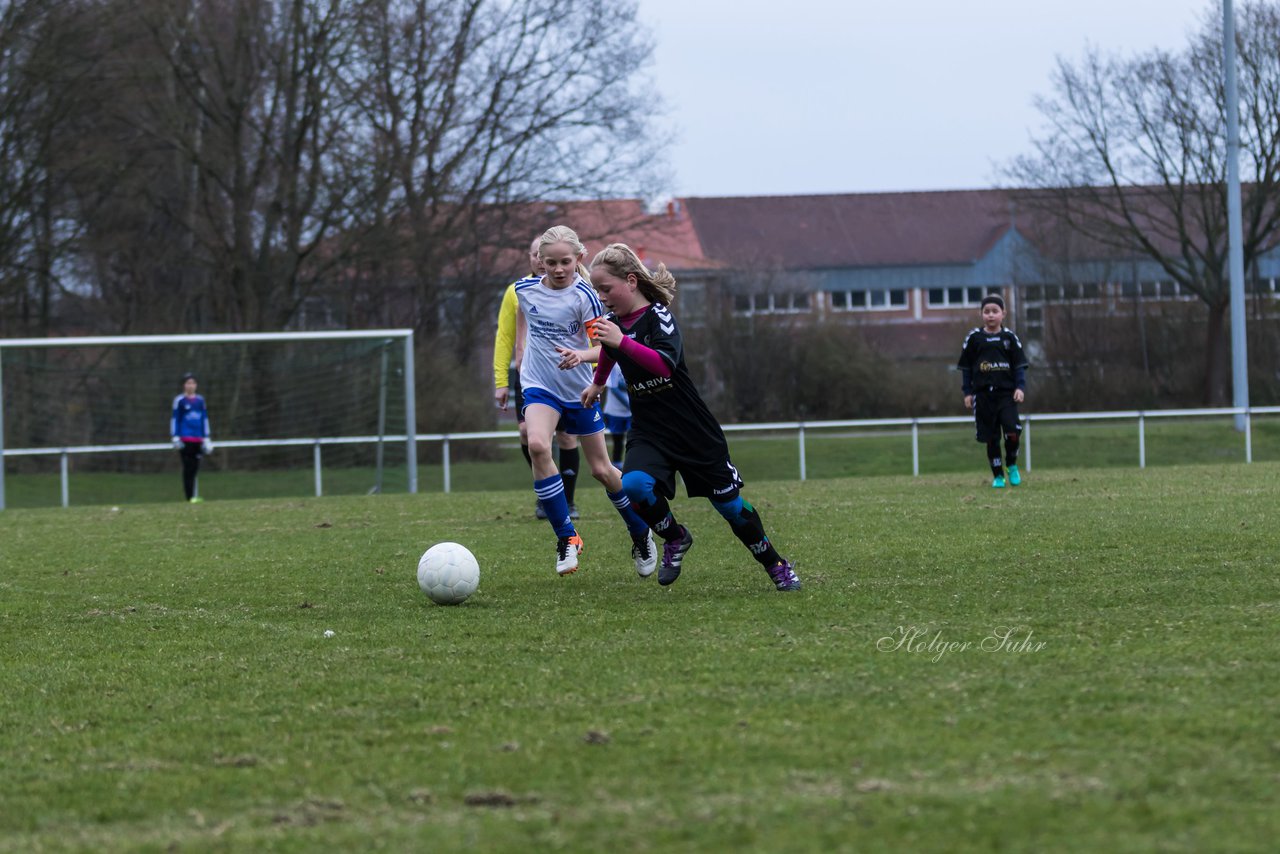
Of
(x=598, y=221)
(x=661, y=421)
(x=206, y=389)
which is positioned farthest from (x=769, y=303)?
(x=661, y=421)

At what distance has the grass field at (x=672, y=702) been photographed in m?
3.13

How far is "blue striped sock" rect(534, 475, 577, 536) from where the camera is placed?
25.2 feet

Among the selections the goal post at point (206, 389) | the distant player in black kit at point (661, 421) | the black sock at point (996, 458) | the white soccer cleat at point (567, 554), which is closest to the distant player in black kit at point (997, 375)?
the black sock at point (996, 458)

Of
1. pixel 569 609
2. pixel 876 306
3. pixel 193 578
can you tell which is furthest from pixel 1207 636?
pixel 876 306

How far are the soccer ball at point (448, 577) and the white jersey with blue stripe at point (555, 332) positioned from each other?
1.71 m

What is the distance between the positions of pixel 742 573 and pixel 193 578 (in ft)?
10.4

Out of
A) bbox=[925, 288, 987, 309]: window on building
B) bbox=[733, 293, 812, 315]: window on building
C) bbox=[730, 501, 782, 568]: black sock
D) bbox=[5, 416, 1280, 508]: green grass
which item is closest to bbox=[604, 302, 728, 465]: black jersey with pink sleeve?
bbox=[730, 501, 782, 568]: black sock

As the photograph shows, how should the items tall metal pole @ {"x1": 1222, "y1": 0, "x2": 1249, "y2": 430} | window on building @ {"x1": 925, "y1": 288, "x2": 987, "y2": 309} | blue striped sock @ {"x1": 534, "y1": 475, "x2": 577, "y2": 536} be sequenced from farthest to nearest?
window on building @ {"x1": 925, "y1": 288, "x2": 987, "y2": 309}, tall metal pole @ {"x1": 1222, "y1": 0, "x2": 1249, "y2": 430}, blue striped sock @ {"x1": 534, "y1": 475, "x2": 577, "y2": 536}

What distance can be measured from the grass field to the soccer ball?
10 cm

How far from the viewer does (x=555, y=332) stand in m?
8.11

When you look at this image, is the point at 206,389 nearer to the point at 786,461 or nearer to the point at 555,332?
the point at 786,461

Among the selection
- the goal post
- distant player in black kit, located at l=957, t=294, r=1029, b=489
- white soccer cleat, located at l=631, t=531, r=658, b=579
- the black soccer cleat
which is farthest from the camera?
the goal post

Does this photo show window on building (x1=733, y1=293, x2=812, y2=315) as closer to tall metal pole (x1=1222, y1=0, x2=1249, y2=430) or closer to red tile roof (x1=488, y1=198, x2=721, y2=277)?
red tile roof (x1=488, y1=198, x2=721, y2=277)

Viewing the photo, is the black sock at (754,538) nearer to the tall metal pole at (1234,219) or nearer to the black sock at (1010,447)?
the black sock at (1010,447)
